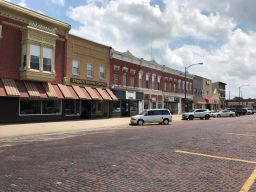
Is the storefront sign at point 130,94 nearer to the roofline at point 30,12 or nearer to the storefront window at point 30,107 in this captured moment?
the roofline at point 30,12

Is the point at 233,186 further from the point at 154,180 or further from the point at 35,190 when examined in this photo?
the point at 35,190

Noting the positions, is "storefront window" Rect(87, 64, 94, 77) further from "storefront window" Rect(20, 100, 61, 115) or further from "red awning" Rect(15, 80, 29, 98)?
"red awning" Rect(15, 80, 29, 98)

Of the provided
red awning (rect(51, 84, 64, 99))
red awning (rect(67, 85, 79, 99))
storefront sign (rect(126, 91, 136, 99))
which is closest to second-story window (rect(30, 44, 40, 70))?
red awning (rect(51, 84, 64, 99))

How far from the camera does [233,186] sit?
877cm

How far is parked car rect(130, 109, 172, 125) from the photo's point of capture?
115ft

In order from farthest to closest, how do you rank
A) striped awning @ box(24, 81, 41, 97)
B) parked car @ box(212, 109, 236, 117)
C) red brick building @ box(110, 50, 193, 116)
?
parked car @ box(212, 109, 236, 117), red brick building @ box(110, 50, 193, 116), striped awning @ box(24, 81, 41, 97)

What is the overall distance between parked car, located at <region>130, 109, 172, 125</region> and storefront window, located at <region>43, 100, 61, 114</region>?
25.2ft

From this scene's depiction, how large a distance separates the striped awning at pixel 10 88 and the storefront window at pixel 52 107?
184 inches

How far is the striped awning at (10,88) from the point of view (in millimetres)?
29166

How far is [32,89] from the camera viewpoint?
31906 mm

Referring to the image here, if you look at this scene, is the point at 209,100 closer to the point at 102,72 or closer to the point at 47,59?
the point at 102,72

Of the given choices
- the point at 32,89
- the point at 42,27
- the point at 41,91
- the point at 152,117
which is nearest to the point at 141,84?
the point at 152,117

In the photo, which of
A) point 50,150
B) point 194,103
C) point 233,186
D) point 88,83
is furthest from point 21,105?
point 194,103

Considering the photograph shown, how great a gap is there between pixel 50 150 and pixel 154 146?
15.2 ft
